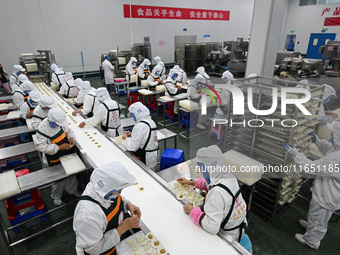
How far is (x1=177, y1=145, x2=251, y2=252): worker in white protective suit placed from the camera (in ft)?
5.33

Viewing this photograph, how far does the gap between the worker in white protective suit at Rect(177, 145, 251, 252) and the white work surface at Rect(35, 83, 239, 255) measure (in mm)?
94

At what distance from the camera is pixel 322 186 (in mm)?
2521

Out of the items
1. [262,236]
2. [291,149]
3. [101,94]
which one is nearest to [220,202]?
[291,149]

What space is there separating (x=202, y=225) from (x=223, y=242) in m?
0.20

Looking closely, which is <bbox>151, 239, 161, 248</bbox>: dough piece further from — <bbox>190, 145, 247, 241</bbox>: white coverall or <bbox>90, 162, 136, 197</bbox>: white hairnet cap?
<bbox>90, 162, 136, 197</bbox>: white hairnet cap

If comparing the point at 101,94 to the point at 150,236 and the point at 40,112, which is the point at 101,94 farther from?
the point at 150,236

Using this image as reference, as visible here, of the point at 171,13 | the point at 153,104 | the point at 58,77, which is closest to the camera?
the point at 58,77

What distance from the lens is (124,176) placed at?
1.52m

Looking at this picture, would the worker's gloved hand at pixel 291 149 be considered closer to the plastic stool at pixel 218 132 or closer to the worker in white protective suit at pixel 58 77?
the plastic stool at pixel 218 132

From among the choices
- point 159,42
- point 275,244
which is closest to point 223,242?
point 275,244

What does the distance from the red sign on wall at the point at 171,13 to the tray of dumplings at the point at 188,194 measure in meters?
11.9

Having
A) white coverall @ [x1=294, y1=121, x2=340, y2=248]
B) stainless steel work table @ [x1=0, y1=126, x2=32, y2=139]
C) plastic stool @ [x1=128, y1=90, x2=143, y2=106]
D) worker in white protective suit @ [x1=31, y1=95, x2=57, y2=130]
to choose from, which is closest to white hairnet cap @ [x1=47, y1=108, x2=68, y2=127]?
worker in white protective suit @ [x1=31, y1=95, x2=57, y2=130]

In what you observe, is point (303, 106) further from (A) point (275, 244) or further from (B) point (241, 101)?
(A) point (275, 244)

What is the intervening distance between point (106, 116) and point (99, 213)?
8.15 ft
